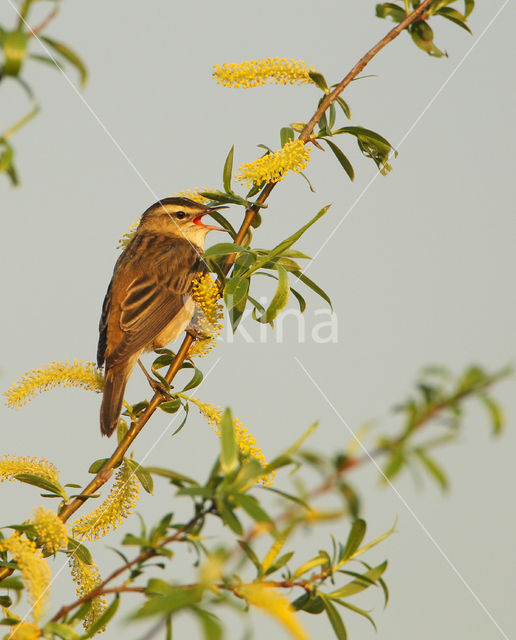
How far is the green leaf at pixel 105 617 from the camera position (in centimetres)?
143

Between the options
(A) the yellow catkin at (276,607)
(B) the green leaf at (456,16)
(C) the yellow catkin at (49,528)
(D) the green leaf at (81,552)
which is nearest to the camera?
(A) the yellow catkin at (276,607)

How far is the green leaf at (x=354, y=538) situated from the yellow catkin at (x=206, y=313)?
110 cm

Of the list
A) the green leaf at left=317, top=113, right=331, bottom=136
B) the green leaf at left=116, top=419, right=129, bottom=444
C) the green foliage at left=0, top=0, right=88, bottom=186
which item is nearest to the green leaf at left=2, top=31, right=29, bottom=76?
the green foliage at left=0, top=0, right=88, bottom=186

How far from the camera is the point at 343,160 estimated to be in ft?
9.52

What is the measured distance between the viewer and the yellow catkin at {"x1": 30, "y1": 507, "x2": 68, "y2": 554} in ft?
5.95

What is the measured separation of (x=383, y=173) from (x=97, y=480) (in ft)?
4.73

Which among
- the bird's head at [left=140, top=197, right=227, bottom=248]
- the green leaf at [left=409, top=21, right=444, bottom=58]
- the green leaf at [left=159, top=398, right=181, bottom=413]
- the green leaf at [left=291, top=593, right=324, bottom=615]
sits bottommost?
the green leaf at [left=291, top=593, right=324, bottom=615]

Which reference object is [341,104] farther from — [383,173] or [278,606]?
[278,606]

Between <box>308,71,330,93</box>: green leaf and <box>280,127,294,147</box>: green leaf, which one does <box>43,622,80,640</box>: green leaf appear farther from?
<box>308,71,330,93</box>: green leaf

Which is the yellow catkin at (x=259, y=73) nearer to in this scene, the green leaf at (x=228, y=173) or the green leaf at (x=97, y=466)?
the green leaf at (x=228, y=173)

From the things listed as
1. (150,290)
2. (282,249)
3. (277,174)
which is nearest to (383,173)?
(277,174)

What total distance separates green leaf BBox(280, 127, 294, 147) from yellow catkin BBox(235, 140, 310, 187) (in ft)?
0.76

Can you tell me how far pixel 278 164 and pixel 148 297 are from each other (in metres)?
2.90

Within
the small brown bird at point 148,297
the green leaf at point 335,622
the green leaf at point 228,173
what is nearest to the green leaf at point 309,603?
the green leaf at point 335,622
